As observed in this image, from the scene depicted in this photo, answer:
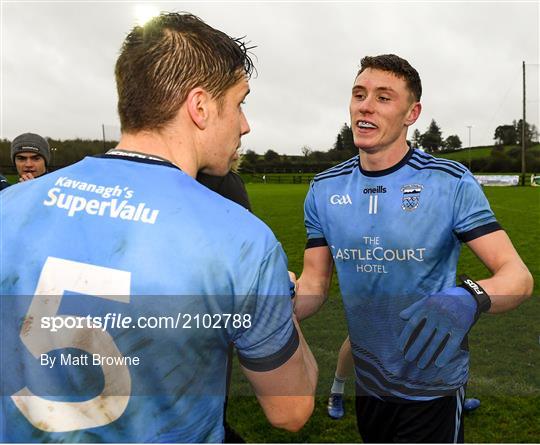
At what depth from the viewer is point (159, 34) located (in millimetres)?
1545

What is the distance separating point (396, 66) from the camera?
10.3ft

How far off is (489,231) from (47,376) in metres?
2.17

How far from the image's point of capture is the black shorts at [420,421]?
109 inches

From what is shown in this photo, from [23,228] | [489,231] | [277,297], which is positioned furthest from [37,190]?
[489,231]

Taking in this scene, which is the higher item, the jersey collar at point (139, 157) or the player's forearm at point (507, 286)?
the jersey collar at point (139, 157)

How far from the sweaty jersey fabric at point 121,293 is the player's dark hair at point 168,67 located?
181 mm

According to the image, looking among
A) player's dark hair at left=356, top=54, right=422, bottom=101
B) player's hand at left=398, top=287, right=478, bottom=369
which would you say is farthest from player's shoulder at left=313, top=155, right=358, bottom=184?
player's hand at left=398, top=287, right=478, bottom=369

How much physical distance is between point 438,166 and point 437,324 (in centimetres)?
115

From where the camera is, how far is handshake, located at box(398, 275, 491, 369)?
215cm

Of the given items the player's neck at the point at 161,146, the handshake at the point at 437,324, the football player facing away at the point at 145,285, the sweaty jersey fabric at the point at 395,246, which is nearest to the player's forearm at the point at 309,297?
the sweaty jersey fabric at the point at 395,246

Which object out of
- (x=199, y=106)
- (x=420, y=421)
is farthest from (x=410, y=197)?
(x=199, y=106)

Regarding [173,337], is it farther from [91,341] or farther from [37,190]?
[37,190]

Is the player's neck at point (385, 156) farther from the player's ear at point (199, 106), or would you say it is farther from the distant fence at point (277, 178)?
the distant fence at point (277, 178)

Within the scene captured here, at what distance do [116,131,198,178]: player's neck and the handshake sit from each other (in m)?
1.22
